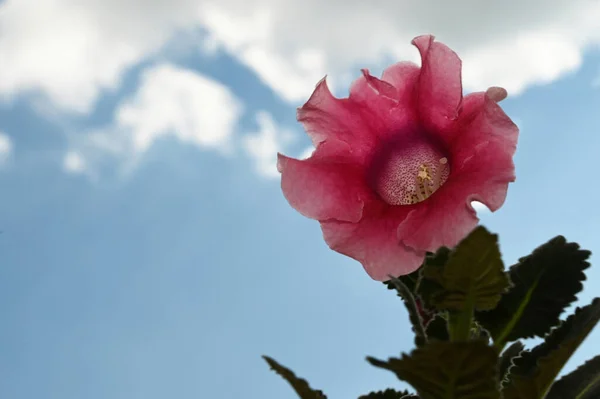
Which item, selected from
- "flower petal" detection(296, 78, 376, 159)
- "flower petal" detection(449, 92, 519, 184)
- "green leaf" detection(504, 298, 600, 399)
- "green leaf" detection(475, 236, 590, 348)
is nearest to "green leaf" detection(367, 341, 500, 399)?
"green leaf" detection(504, 298, 600, 399)

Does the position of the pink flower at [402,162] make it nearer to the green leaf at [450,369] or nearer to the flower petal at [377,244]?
the flower petal at [377,244]

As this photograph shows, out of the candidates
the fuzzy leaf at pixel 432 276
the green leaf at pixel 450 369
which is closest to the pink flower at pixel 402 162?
the fuzzy leaf at pixel 432 276

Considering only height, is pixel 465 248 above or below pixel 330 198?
below

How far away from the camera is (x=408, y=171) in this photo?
1.19 metres

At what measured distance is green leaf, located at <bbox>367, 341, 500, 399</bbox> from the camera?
2.35 ft

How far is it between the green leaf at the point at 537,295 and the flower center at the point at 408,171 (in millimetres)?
212

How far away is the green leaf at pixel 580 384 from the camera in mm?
957

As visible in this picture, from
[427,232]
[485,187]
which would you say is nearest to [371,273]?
[427,232]

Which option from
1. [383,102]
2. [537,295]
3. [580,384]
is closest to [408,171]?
[383,102]

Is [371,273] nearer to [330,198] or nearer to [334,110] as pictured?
[330,198]

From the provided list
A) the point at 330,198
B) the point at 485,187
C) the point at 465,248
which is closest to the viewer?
the point at 465,248

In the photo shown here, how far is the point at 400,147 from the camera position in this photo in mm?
1166

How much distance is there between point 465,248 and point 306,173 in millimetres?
379

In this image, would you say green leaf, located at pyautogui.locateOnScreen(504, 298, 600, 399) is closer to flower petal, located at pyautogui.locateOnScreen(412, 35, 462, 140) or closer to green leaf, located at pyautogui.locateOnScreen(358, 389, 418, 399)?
green leaf, located at pyautogui.locateOnScreen(358, 389, 418, 399)
